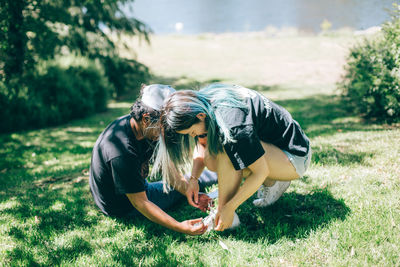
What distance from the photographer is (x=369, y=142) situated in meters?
4.36

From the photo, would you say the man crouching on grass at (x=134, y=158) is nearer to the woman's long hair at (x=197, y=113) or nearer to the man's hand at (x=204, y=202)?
the woman's long hair at (x=197, y=113)

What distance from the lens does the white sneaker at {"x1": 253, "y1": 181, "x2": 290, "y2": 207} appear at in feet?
9.68

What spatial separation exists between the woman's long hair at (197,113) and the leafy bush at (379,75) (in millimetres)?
3500

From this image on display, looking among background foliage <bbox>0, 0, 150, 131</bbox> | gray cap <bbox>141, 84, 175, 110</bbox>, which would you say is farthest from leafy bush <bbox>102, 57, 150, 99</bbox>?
gray cap <bbox>141, 84, 175, 110</bbox>

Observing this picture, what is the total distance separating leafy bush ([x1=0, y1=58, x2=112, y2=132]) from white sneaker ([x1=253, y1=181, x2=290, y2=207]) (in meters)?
6.35

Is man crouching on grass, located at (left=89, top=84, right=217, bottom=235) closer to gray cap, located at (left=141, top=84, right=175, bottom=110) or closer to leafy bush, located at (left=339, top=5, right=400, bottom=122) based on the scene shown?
gray cap, located at (left=141, top=84, right=175, bottom=110)

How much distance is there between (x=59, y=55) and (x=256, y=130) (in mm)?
8374

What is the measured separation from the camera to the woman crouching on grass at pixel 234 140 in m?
2.28

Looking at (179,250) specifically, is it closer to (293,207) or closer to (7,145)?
(293,207)

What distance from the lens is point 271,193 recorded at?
117 inches

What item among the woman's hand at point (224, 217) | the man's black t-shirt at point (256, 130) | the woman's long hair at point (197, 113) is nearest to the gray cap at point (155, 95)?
the woman's long hair at point (197, 113)

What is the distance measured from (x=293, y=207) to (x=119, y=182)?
1.59 m

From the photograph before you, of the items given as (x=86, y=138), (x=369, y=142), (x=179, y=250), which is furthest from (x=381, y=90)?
(x=86, y=138)

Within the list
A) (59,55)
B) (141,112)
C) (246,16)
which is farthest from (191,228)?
(246,16)
